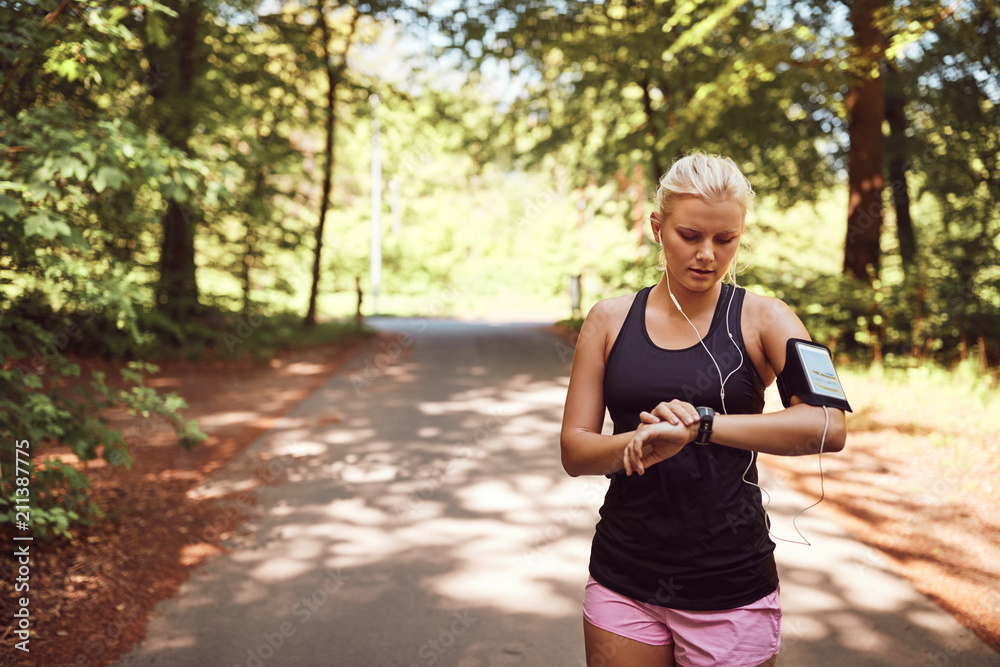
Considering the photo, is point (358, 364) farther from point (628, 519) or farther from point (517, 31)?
point (628, 519)

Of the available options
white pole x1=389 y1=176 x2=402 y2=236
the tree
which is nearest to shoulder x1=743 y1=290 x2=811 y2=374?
the tree

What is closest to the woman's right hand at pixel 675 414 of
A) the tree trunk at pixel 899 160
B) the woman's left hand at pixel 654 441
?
the woman's left hand at pixel 654 441

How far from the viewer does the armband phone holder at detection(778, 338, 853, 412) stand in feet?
5.79

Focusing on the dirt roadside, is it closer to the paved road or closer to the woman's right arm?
the paved road

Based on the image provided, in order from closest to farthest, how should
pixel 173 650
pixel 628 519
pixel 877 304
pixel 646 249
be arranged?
pixel 628 519, pixel 173 650, pixel 877 304, pixel 646 249

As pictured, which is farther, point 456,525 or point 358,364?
point 358,364

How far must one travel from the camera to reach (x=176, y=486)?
6957 millimetres

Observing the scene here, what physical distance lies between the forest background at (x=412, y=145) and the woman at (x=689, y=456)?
286mm

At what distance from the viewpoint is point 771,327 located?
1.92 m

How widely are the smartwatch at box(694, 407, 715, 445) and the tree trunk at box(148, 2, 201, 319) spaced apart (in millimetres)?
9754

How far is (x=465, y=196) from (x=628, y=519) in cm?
4402

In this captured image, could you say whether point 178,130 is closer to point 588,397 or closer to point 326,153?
point 326,153

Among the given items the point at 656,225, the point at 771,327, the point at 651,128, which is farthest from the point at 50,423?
the point at 651,128

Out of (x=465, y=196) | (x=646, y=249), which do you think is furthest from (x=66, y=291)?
(x=465, y=196)
